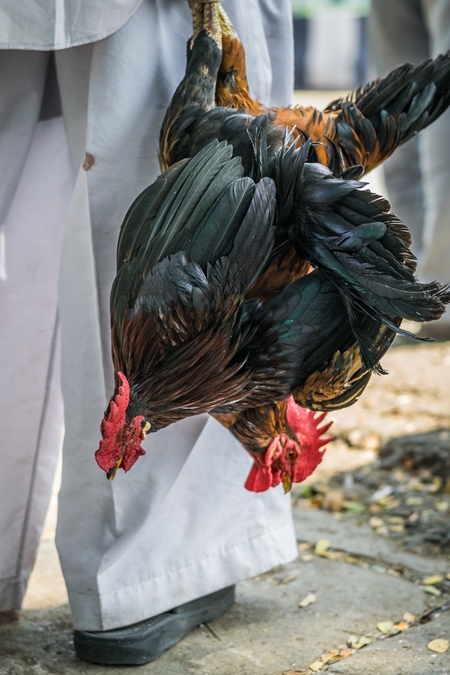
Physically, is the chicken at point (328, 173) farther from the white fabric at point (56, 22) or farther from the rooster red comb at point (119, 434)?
the rooster red comb at point (119, 434)

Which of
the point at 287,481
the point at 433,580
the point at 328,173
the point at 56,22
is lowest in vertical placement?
the point at 433,580

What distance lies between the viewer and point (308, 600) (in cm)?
252

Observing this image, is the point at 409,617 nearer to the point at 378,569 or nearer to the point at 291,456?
the point at 378,569

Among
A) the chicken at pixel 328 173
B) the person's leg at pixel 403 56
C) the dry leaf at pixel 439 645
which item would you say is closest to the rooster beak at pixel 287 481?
the chicken at pixel 328 173

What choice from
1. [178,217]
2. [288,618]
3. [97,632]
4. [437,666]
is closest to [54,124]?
[178,217]

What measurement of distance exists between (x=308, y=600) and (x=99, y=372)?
993 millimetres

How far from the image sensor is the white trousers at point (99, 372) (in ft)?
6.57

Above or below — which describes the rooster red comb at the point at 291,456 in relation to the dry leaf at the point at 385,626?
above

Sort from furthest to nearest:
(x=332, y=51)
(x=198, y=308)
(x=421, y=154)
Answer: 1. (x=332, y=51)
2. (x=421, y=154)
3. (x=198, y=308)

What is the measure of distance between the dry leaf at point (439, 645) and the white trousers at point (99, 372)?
46 centimetres

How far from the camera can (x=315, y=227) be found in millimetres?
1654

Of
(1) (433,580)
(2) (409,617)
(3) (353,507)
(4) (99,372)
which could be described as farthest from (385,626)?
(4) (99,372)

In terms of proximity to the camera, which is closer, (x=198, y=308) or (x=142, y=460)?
(x=198, y=308)

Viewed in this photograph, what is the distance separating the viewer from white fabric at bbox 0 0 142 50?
5.93ft
